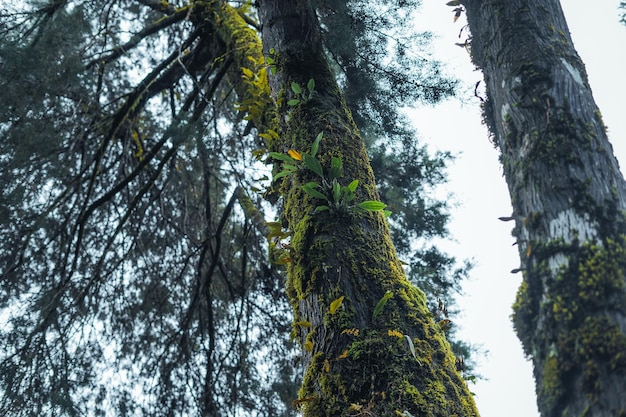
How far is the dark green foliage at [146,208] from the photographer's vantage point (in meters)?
4.60

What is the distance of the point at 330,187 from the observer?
96.0 inches

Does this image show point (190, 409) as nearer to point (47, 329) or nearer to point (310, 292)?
point (47, 329)

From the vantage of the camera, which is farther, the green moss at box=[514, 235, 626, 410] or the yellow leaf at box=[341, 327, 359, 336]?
the yellow leaf at box=[341, 327, 359, 336]

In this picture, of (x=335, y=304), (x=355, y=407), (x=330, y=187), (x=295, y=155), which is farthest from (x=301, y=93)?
(x=355, y=407)

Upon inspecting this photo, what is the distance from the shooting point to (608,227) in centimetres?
188

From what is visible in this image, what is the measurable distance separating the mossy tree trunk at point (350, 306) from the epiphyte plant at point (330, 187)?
0.9 inches

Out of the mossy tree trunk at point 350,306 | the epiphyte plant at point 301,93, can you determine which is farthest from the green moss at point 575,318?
the epiphyte plant at point 301,93

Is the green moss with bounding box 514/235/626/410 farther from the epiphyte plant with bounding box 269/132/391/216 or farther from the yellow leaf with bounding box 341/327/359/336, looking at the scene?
the epiphyte plant with bounding box 269/132/391/216

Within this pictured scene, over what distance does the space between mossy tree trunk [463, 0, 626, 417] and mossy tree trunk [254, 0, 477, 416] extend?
34 cm

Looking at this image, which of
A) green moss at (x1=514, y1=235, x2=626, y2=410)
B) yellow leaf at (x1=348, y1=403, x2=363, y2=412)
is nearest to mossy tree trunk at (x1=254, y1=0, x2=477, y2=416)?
yellow leaf at (x1=348, y1=403, x2=363, y2=412)

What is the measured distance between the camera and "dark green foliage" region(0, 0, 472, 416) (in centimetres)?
460

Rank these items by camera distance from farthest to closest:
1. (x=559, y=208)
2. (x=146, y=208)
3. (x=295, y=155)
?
(x=146, y=208) → (x=295, y=155) → (x=559, y=208)

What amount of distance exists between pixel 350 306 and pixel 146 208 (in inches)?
147

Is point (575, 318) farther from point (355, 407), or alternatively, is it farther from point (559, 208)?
point (355, 407)
